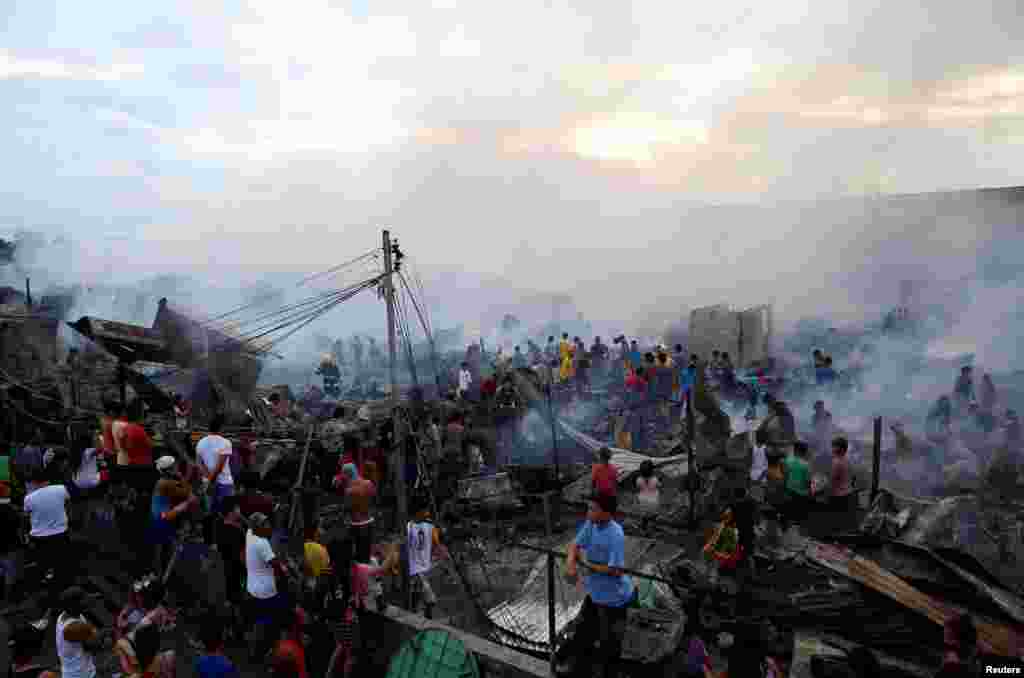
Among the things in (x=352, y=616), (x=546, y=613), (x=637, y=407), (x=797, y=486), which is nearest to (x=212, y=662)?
(x=352, y=616)

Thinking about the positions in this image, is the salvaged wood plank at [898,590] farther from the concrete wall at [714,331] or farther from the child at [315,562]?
the concrete wall at [714,331]

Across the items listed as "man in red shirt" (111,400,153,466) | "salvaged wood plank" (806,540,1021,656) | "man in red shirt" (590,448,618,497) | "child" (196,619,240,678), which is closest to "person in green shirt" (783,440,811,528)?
"salvaged wood plank" (806,540,1021,656)

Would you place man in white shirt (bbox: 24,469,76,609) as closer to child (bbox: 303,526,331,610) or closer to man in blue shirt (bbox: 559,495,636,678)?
child (bbox: 303,526,331,610)

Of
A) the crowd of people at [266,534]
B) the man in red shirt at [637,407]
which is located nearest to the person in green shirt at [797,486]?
the crowd of people at [266,534]

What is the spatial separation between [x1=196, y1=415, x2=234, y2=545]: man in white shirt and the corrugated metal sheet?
2.66 metres

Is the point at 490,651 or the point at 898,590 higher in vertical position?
the point at 490,651

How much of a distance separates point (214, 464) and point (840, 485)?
626 cm

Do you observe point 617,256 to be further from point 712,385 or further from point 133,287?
point 133,287

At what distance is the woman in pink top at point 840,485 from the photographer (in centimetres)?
686

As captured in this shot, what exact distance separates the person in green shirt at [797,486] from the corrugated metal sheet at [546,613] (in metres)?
1.51

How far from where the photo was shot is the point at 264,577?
4363 mm

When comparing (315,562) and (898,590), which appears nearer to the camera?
(315,562)

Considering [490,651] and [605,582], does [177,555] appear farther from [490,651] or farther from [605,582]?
[605,582]

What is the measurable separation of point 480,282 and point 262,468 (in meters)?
15.0
